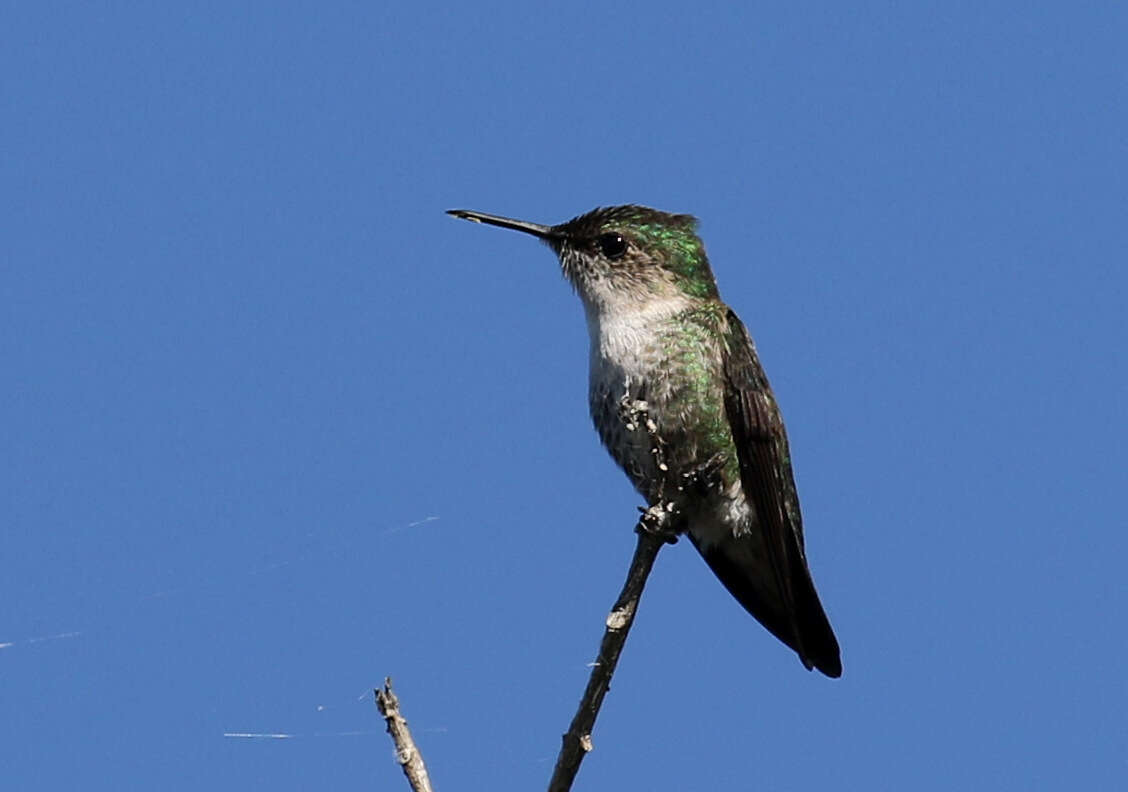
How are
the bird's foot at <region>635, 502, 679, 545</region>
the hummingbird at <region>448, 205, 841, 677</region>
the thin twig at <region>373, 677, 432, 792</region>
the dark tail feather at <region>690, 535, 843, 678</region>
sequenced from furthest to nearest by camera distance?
the dark tail feather at <region>690, 535, 843, 678</region>, the hummingbird at <region>448, 205, 841, 677</region>, the bird's foot at <region>635, 502, 679, 545</region>, the thin twig at <region>373, 677, 432, 792</region>

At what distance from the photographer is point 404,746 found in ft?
10.2

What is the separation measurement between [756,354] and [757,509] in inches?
24.4

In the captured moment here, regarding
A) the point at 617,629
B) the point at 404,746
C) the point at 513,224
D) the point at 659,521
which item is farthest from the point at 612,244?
the point at 404,746

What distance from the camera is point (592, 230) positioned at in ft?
19.6

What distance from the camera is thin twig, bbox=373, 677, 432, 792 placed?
3.10 m

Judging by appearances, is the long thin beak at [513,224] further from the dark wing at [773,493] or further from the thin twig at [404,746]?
the thin twig at [404,746]

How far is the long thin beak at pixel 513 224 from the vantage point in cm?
605

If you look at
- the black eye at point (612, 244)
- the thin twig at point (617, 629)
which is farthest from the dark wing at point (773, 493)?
the thin twig at point (617, 629)

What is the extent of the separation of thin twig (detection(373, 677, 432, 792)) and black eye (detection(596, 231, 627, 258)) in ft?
9.91

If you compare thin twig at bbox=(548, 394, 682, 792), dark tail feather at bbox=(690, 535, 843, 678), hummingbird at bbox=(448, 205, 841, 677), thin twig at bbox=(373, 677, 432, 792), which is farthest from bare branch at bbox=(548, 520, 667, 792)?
dark tail feather at bbox=(690, 535, 843, 678)

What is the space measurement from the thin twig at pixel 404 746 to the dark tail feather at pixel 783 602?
259cm

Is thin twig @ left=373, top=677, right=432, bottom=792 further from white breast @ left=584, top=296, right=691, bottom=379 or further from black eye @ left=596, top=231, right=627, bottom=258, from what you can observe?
black eye @ left=596, top=231, right=627, bottom=258

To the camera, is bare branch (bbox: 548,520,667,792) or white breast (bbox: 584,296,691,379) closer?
bare branch (bbox: 548,520,667,792)

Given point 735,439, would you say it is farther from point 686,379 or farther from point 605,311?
point 605,311
